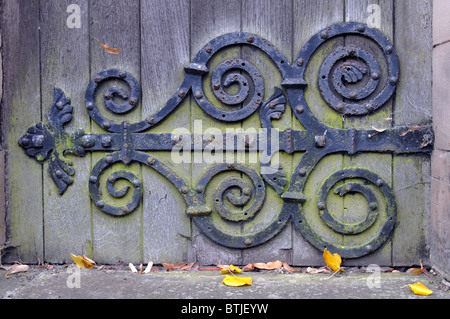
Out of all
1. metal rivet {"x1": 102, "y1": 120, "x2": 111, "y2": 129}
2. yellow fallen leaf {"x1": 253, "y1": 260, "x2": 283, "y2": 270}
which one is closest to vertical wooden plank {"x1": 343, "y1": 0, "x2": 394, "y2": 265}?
yellow fallen leaf {"x1": 253, "y1": 260, "x2": 283, "y2": 270}

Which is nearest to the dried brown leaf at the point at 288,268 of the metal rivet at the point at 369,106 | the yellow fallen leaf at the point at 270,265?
the yellow fallen leaf at the point at 270,265

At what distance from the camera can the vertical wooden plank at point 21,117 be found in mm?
1347

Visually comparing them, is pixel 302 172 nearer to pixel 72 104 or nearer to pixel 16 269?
pixel 72 104

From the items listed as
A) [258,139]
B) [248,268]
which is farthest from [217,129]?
[248,268]

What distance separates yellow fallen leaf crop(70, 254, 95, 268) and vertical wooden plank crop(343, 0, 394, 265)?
2.76 ft

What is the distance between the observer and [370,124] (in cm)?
132

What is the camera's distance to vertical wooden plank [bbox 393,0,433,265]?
129 centimetres

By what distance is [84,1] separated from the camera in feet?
4.40

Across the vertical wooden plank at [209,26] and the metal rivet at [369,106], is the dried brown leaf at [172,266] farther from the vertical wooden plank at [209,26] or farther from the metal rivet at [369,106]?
the metal rivet at [369,106]

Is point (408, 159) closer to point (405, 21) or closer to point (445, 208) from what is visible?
point (445, 208)

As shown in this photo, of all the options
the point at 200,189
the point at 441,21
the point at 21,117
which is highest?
the point at 441,21

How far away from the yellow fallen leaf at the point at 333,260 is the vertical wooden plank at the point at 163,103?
45cm

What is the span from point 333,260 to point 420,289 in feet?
0.85

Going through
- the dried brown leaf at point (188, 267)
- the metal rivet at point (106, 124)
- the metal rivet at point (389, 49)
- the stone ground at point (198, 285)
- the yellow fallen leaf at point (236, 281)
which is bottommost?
the stone ground at point (198, 285)
